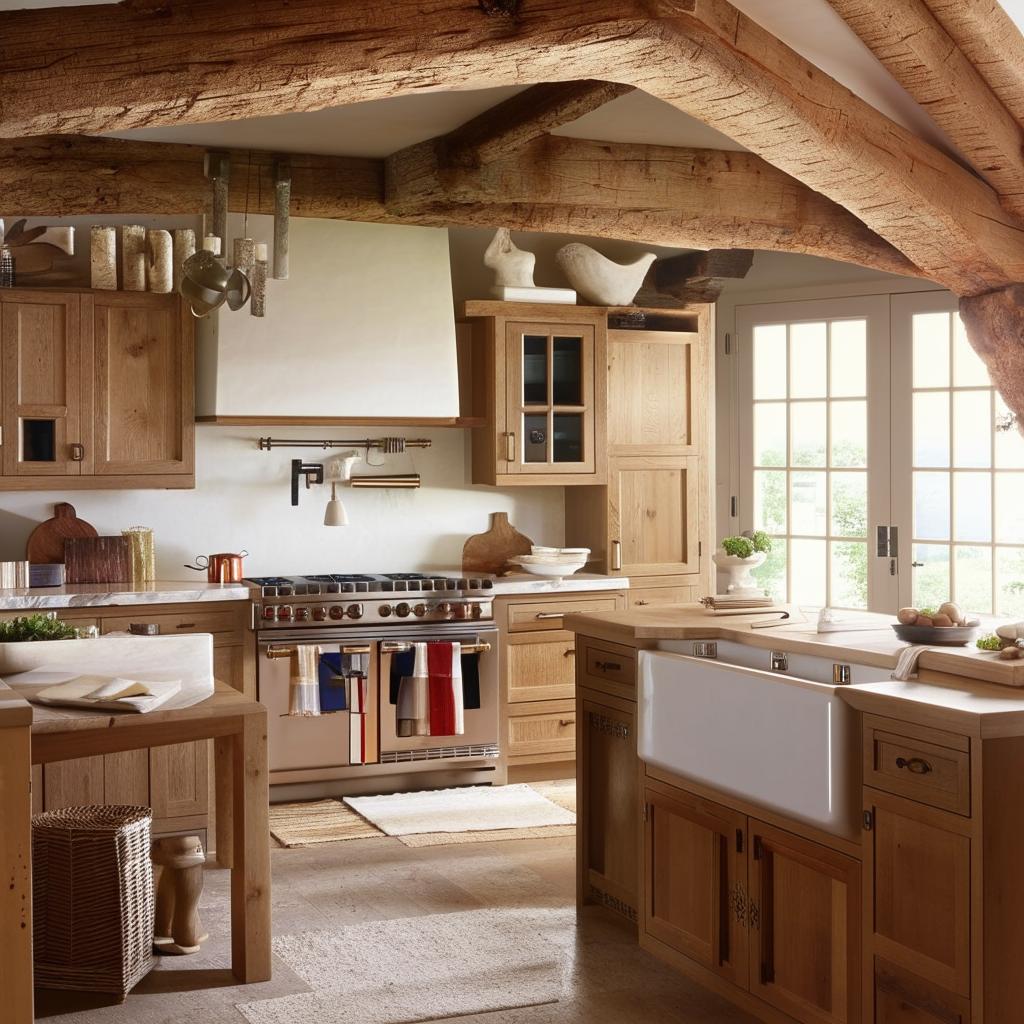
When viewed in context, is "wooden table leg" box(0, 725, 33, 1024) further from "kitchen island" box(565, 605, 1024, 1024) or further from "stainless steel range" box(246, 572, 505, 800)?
"stainless steel range" box(246, 572, 505, 800)

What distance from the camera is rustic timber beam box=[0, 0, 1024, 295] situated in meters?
2.82

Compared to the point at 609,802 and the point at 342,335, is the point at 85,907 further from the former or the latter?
the point at 342,335

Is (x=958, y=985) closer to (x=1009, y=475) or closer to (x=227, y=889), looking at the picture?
(x=227, y=889)

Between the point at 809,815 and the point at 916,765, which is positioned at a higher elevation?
the point at 916,765

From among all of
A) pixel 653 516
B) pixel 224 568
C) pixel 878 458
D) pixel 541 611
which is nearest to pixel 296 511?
pixel 224 568

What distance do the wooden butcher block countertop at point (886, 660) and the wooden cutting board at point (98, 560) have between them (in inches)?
97.9

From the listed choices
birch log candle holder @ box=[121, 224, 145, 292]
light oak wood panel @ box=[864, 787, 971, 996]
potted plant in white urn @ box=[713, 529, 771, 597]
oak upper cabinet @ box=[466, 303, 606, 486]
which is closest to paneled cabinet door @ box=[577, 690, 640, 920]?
potted plant in white urn @ box=[713, 529, 771, 597]

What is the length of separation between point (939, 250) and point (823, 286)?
2513 millimetres

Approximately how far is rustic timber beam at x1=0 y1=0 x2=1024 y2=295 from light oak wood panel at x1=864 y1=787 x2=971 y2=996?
5.82 ft

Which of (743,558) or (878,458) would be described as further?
(878,458)

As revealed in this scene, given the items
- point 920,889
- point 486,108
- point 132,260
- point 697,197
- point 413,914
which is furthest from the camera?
point 132,260

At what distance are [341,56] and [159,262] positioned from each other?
315 centimetres

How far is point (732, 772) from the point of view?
3459 millimetres

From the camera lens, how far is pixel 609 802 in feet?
14.1
